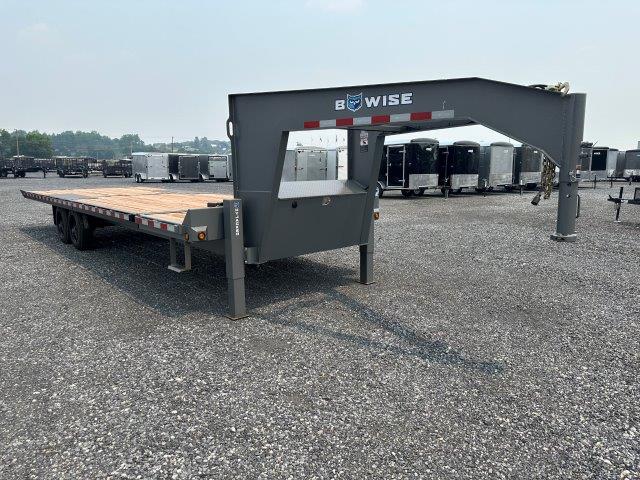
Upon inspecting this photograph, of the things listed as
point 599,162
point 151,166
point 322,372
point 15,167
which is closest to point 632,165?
point 599,162

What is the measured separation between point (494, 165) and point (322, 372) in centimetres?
2284

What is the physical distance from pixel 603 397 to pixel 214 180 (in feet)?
117

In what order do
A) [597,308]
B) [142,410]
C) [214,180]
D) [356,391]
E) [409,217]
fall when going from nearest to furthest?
[142,410]
[356,391]
[597,308]
[409,217]
[214,180]

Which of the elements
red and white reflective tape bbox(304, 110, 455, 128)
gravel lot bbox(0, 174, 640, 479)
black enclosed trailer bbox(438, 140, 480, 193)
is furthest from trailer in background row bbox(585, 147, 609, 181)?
red and white reflective tape bbox(304, 110, 455, 128)

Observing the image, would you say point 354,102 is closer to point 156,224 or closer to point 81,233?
point 156,224

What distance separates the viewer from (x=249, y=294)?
6281 mm

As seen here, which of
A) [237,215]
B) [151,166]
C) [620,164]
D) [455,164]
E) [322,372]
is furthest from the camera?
[620,164]

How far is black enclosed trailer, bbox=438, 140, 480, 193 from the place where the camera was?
22.7 meters

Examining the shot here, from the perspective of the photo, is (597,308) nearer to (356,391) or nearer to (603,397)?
(603,397)

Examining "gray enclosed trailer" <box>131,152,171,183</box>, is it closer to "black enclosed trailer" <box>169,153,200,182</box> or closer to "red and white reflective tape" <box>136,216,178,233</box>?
"black enclosed trailer" <box>169,153,200,182</box>

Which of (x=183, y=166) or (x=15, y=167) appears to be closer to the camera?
(x=183, y=166)

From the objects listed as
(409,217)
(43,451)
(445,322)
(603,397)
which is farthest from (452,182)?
(43,451)

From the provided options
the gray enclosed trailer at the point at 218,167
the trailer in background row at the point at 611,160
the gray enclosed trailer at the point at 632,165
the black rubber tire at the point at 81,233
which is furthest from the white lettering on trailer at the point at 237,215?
the gray enclosed trailer at the point at 632,165

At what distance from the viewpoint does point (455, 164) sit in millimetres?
22750
